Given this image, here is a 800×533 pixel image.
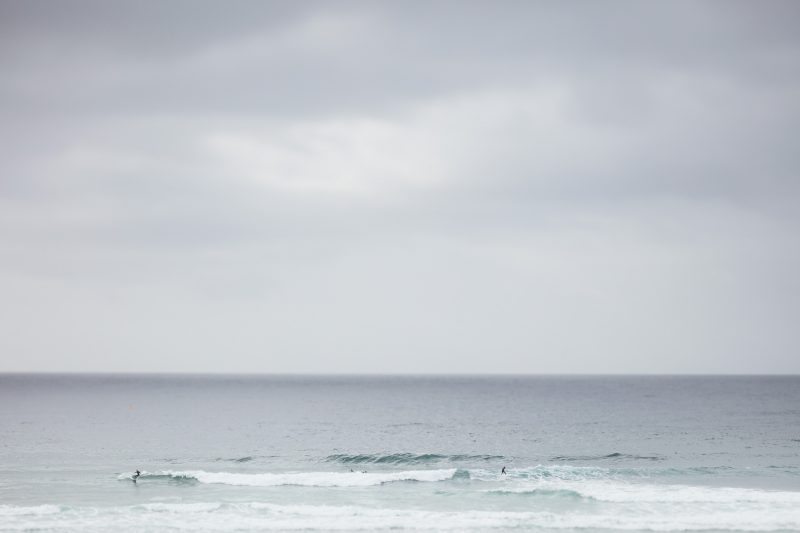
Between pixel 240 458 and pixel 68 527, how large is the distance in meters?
22.5

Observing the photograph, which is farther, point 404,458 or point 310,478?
point 404,458

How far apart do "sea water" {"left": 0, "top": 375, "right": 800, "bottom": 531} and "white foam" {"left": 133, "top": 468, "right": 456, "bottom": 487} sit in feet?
0.42

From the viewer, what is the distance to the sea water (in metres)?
33.2

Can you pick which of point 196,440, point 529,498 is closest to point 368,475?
point 529,498

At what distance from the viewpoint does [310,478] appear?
43.0 metres

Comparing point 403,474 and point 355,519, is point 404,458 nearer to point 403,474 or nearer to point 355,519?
point 403,474

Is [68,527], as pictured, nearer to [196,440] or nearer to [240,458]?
[240,458]

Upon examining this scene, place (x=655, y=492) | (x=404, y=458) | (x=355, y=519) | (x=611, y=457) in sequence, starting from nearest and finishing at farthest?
(x=355, y=519)
(x=655, y=492)
(x=404, y=458)
(x=611, y=457)

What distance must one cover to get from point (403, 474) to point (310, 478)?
5.84 m

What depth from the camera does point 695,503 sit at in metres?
36.0

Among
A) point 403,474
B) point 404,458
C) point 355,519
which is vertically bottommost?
point 404,458

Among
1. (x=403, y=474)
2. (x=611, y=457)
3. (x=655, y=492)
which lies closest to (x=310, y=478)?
(x=403, y=474)

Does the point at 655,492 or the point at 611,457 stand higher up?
the point at 655,492

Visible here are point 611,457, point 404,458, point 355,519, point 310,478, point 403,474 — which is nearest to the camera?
point 355,519
